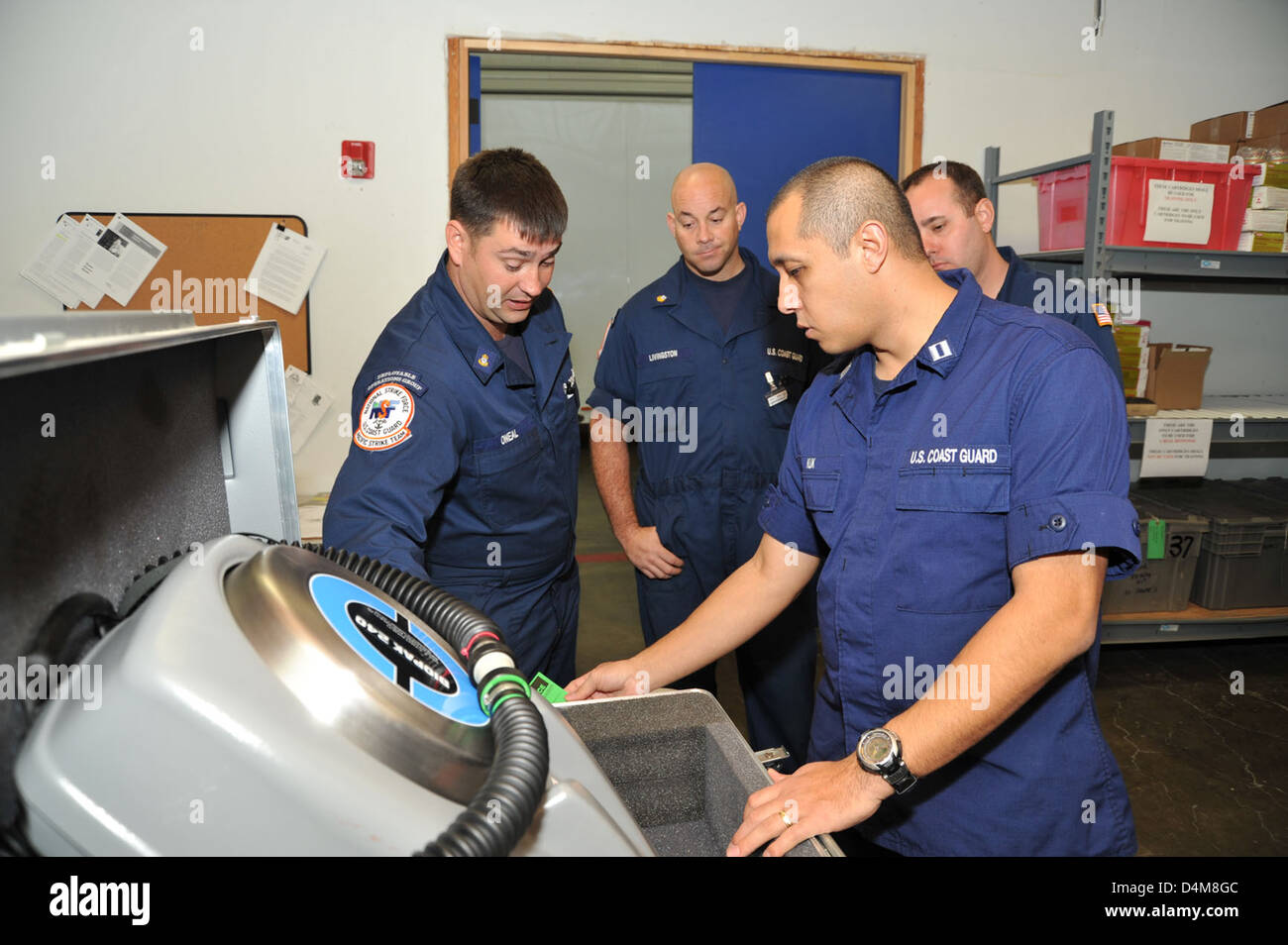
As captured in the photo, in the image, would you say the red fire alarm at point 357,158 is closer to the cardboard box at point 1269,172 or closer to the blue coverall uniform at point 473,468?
the blue coverall uniform at point 473,468

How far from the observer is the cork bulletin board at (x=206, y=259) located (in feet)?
9.41

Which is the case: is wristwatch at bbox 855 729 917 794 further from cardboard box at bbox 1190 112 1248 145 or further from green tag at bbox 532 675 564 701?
cardboard box at bbox 1190 112 1248 145

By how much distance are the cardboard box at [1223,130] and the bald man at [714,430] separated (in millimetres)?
2045

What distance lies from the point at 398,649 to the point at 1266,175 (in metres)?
3.58

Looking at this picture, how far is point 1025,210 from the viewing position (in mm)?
3535

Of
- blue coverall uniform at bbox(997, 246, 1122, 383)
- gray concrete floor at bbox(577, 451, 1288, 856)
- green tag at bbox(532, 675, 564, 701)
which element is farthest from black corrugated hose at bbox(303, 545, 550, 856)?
gray concrete floor at bbox(577, 451, 1288, 856)

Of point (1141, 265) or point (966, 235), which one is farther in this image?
point (1141, 265)

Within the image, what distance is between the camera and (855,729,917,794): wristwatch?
2.83 ft

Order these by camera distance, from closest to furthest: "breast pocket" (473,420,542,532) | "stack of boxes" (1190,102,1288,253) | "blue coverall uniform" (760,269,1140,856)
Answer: "blue coverall uniform" (760,269,1140,856), "breast pocket" (473,420,542,532), "stack of boxes" (1190,102,1288,253)

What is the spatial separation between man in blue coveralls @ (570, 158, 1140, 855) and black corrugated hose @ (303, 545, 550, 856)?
39 cm

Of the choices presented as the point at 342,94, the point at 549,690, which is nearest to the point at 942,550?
the point at 549,690

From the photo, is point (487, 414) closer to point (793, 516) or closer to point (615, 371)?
point (793, 516)

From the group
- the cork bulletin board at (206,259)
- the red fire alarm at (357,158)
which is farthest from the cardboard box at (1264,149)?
the cork bulletin board at (206,259)

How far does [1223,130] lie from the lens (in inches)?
126
